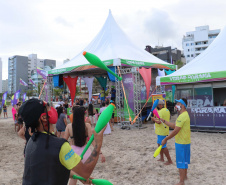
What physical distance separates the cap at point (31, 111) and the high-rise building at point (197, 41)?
244 ft

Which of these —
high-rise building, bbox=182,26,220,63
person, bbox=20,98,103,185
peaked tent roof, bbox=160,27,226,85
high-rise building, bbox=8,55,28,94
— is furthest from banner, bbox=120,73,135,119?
high-rise building, bbox=8,55,28,94

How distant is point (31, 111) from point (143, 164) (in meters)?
3.99

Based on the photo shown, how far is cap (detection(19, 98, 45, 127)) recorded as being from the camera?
4.25 feet

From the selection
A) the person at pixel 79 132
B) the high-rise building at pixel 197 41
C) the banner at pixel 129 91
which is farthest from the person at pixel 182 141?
the high-rise building at pixel 197 41

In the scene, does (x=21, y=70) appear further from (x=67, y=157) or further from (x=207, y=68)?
(x=67, y=157)

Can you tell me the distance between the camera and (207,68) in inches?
335

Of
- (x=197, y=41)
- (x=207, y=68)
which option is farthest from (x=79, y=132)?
(x=197, y=41)

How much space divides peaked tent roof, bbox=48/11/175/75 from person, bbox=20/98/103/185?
29.2 ft

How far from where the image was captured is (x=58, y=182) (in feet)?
4.18

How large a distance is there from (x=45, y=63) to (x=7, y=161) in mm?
107891

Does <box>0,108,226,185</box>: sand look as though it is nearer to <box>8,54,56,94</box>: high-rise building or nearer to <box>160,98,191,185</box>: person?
<box>160,98,191,185</box>: person

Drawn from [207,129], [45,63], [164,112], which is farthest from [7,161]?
[45,63]

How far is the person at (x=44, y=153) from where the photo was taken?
125 centimetres

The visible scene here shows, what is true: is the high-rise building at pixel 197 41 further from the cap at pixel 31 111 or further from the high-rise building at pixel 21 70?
the cap at pixel 31 111
